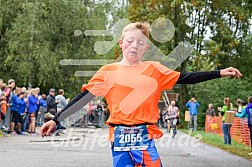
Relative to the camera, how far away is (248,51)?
4381 centimetres

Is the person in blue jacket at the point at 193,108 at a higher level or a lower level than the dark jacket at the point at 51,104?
lower

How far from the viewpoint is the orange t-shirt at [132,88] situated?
519 cm

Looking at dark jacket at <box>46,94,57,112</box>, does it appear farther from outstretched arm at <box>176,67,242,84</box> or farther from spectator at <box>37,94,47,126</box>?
outstretched arm at <box>176,67,242,84</box>

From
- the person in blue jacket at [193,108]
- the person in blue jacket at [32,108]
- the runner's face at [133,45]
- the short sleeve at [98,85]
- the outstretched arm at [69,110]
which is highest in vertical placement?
the runner's face at [133,45]

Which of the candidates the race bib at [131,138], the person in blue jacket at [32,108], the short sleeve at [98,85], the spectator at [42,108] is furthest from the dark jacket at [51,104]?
the race bib at [131,138]

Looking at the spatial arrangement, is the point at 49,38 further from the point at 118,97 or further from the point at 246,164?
the point at 118,97

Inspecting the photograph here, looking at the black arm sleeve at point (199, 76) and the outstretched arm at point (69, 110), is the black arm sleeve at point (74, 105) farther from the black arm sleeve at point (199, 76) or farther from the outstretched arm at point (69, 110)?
the black arm sleeve at point (199, 76)

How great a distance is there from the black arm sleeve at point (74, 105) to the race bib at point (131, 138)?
1.27 feet

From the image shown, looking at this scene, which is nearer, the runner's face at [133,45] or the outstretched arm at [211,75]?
the outstretched arm at [211,75]

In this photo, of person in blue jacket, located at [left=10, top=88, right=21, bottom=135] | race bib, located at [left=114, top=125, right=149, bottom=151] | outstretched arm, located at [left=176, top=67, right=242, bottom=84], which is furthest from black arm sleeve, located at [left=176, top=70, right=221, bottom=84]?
person in blue jacket, located at [left=10, top=88, right=21, bottom=135]

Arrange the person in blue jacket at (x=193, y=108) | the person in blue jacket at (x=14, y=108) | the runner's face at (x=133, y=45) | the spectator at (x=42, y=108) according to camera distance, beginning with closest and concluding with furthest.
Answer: the runner's face at (x=133, y=45)
the person in blue jacket at (x=14, y=108)
the spectator at (x=42, y=108)
the person in blue jacket at (x=193, y=108)

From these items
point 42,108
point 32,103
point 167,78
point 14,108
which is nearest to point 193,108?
point 42,108

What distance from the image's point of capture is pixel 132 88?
5.18 metres

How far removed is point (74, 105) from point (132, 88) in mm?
526
